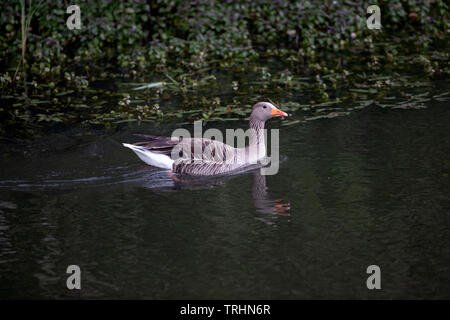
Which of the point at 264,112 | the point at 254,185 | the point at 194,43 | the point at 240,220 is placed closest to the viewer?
the point at 240,220

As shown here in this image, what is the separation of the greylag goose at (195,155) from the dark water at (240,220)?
0.81ft

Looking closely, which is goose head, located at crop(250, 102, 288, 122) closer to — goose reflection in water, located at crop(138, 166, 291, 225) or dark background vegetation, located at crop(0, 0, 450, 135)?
goose reflection in water, located at crop(138, 166, 291, 225)

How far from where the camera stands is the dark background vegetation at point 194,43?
646 inches

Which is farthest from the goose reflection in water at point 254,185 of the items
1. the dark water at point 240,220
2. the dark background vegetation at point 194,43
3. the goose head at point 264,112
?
the dark background vegetation at point 194,43

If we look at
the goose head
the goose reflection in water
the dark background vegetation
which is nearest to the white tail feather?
the goose reflection in water

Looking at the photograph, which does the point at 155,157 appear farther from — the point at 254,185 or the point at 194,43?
the point at 194,43

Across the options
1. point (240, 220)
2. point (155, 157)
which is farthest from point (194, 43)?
point (240, 220)

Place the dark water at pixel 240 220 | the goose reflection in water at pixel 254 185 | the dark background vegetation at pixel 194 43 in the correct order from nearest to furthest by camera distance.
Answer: the dark water at pixel 240 220, the goose reflection in water at pixel 254 185, the dark background vegetation at pixel 194 43

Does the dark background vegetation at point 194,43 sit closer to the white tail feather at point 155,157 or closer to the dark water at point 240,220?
the dark water at point 240,220

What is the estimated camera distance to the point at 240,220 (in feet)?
30.3

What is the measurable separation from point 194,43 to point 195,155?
6.73 m

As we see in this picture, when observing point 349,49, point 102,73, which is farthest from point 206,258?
point 349,49

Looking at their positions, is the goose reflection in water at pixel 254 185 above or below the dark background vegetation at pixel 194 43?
below

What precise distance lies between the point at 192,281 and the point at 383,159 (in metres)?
4.84
